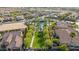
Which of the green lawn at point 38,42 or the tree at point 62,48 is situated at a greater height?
the green lawn at point 38,42

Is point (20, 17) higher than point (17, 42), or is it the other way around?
point (20, 17)

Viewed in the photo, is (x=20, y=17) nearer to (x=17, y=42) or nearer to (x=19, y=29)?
(x=19, y=29)

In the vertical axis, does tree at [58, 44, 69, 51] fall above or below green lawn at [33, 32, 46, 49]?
below
